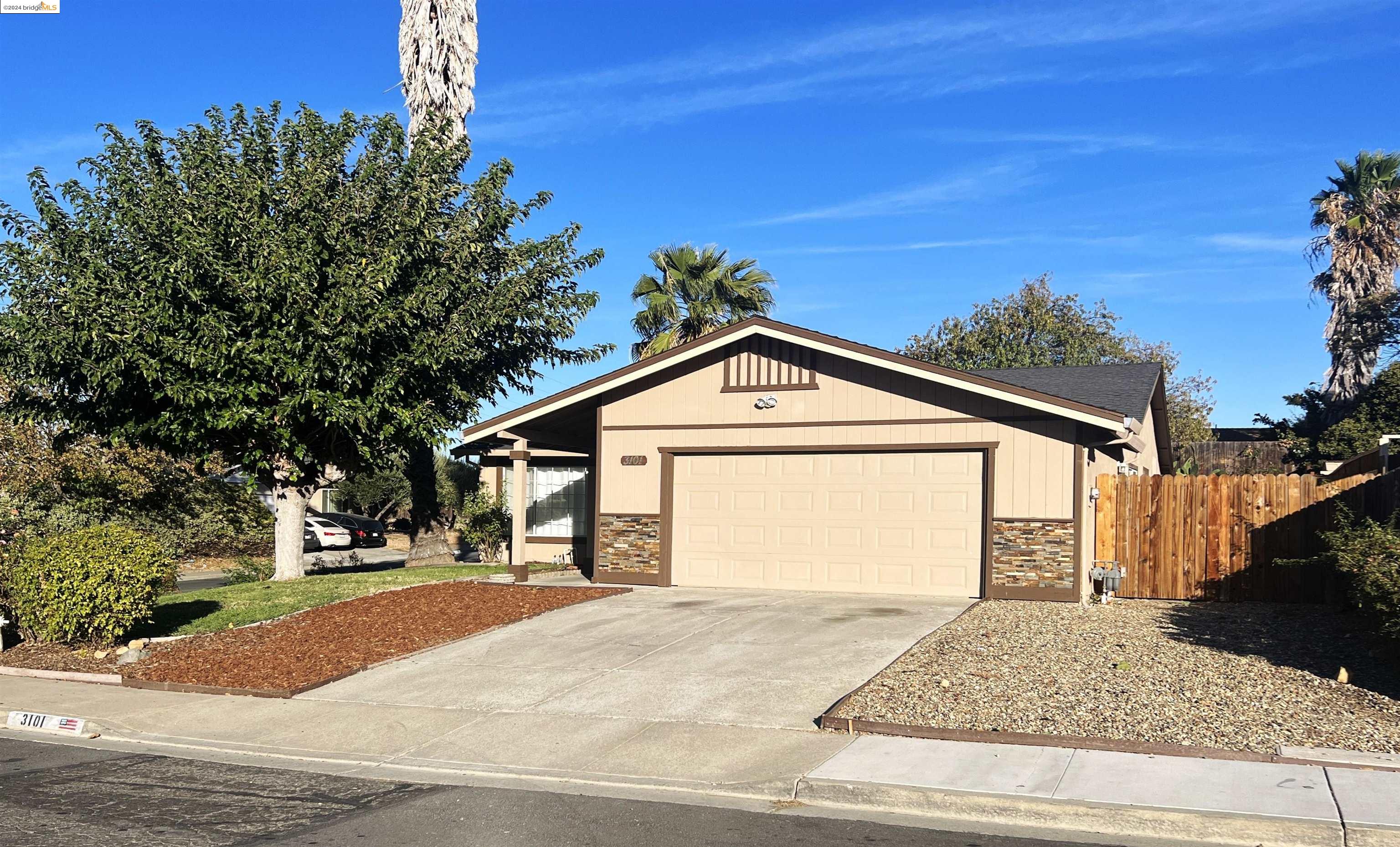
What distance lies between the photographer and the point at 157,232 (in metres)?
18.0

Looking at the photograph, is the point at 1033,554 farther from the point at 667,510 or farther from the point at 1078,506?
the point at 667,510

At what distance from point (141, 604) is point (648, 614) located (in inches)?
252

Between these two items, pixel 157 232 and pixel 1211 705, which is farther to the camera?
pixel 157 232

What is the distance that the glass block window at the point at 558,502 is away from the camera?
23.4 metres

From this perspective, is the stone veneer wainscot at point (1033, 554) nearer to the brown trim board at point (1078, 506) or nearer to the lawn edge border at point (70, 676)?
the brown trim board at point (1078, 506)

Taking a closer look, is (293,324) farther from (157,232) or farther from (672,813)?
(672,813)

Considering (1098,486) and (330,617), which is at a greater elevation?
(1098,486)

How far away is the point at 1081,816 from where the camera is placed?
6863 mm

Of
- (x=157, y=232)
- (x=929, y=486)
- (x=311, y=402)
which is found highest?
(x=157, y=232)

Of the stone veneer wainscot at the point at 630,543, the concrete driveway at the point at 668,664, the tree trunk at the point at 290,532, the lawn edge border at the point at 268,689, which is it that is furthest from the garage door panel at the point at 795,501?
the tree trunk at the point at 290,532

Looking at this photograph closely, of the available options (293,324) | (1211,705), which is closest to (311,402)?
(293,324)

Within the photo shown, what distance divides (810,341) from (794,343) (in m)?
0.43

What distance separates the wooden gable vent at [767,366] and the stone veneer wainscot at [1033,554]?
12.5ft

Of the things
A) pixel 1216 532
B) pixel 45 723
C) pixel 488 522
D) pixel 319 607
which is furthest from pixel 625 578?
pixel 45 723
